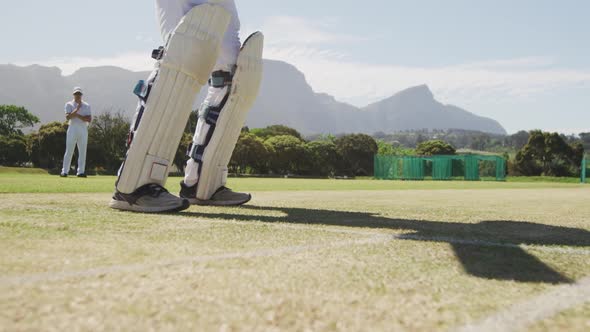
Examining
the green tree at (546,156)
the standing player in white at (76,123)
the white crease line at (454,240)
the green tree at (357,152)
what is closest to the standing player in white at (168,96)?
the white crease line at (454,240)

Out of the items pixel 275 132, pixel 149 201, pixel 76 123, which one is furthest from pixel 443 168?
pixel 275 132

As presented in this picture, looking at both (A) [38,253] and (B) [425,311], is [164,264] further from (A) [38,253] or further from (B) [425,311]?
(B) [425,311]

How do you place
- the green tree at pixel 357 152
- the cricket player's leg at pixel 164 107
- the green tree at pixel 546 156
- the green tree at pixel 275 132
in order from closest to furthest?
1. the cricket player's leg at pixel 164 107
2. the green tree at pixel 546 156
3. the green tree at pixel 357 152
4. the green tree at pixel 275 132

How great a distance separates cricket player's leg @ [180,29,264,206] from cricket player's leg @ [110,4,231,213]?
0.63m

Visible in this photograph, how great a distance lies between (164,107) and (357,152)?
86315 mm

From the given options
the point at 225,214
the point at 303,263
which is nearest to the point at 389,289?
the point at 303,263

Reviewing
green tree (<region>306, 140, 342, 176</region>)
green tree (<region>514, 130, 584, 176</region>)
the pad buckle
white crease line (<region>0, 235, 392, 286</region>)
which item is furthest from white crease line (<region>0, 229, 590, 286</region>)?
green tree (<region>514, 130, 584, 176</region>)

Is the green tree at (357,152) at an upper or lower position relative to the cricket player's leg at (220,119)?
upper

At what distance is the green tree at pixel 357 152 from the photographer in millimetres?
88562

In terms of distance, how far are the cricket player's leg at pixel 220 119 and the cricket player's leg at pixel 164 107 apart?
2.06 feet

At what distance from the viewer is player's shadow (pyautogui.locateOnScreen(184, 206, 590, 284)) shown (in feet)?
5.26

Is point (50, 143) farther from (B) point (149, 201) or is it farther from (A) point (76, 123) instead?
(B) point (149, 201)

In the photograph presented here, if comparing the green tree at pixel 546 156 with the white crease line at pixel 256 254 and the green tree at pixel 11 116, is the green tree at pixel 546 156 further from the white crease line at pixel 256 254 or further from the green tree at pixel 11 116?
the white crease line at pixel 256 254

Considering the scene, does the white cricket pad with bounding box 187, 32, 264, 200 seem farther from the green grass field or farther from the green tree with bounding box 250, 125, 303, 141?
the green tree with bounding box 250, 125, 303, 141
